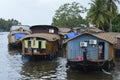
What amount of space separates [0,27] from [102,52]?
427ft

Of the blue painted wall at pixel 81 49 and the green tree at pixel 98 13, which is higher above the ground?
the green tree at pixel 98 13

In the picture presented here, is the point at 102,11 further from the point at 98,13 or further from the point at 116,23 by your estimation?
the point at 116,23

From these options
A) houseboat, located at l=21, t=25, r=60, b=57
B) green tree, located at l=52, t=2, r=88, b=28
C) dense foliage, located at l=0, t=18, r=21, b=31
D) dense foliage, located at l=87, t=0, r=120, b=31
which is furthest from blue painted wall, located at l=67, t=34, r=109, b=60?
dense foliage, located at l=0, t=18, r=21, b=31

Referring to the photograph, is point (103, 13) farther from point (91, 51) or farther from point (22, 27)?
point (91, 51)

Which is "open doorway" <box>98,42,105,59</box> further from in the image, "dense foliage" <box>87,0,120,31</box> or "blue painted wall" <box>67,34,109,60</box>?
"dense foliage" <box>87,0,120,31</box>

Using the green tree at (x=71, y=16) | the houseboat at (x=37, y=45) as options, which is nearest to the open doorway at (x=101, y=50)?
the houseboat at (x=37, y=45)

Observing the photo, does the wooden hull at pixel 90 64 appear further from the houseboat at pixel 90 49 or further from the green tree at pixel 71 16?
the green tree at pixel 71 16

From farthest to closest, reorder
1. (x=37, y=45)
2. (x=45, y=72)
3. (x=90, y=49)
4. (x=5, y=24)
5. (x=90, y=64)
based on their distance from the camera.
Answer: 1. (x=5, y=24)
2. (x=37, y=45)
3. (x=45, y=72)
4. (x=90, y=49)
5. (x=90, y=64)

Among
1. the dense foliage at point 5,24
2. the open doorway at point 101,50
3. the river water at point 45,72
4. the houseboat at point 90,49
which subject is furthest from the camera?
the dense foliage at point 5,24

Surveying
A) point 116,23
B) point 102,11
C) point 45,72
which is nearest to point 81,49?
point 45,72

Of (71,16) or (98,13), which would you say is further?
(71,16)

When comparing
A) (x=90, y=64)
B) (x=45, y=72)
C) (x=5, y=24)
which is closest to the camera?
(x=90, y=64)

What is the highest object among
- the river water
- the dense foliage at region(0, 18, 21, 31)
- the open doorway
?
the dense foliage at region(0, 18, 21, 31)

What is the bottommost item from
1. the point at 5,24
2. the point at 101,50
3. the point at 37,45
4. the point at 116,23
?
the point at 101,50
